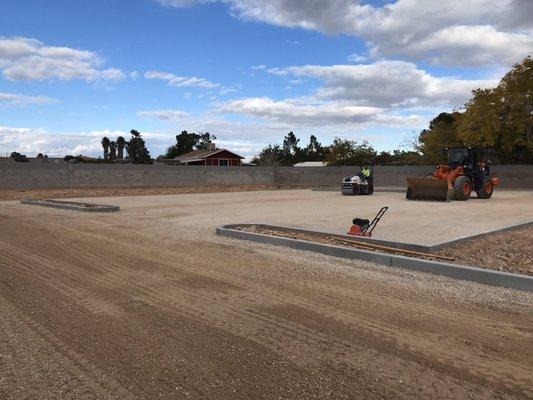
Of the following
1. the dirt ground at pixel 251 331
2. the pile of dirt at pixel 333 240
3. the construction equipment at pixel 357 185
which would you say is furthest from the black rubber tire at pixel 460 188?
the dirt ground at pixel 251 331

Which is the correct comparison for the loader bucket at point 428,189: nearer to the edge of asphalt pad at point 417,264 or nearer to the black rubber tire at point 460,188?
the black rubber tire at point 460,188

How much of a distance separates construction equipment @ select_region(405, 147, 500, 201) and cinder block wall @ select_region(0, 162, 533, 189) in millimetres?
16392

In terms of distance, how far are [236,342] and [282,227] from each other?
6.99m

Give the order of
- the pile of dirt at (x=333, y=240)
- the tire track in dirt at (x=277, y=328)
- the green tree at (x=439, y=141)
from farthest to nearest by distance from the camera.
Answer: the green tree at (x=439, y=141)
the pile of dirt at (x=333, y=240)
the tire track in dirt at (x=277, y=328)

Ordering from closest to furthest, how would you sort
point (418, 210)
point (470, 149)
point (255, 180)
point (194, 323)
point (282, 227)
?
1. point (194, 323)
2. point (282, 227)
3. point (418, 210)
4. point (470, 149)
5. point (255, 180)

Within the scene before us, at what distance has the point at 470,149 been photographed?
75.9 ft

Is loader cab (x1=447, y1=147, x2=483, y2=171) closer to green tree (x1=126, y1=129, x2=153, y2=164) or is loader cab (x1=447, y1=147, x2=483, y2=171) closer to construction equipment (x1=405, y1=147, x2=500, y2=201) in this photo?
construction equipment (x1=405, y1=147, x2=500, y2=201)

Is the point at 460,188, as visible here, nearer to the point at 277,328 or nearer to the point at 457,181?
the point at 457,181

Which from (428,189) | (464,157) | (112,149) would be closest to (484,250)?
(428,189)

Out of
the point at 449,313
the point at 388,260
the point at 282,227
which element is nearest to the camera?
the point at 449,313

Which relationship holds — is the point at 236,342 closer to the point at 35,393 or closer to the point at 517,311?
the point at 35,393

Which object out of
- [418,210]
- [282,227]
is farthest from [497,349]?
[418,210]

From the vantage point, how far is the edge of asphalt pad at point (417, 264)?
6820mm

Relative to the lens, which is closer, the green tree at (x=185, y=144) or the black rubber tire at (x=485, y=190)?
the black rubber tire at (x=485, y=190)
